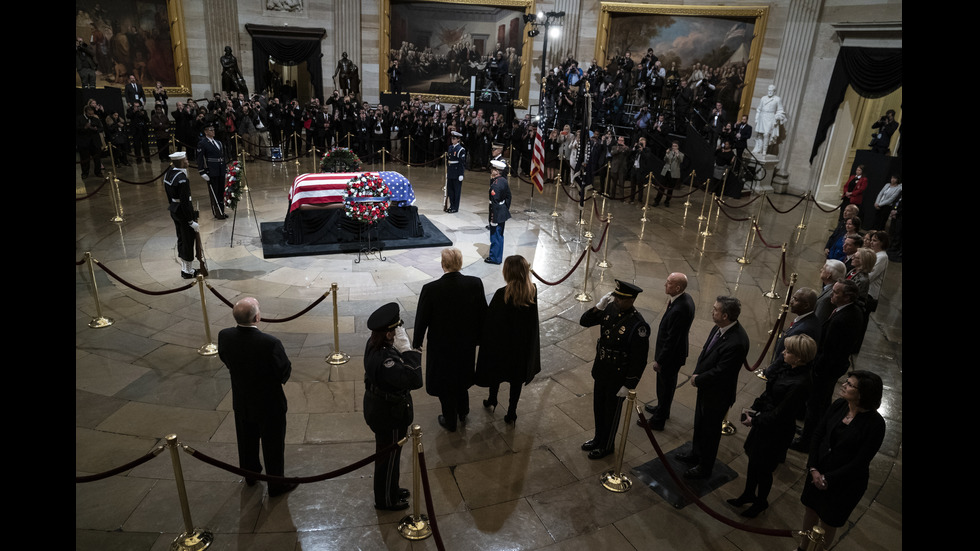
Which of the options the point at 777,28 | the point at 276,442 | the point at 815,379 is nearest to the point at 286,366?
the point at 276,442

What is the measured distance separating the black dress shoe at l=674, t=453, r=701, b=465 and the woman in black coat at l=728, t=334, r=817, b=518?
60 centimetres

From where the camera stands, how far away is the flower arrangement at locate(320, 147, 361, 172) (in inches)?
439

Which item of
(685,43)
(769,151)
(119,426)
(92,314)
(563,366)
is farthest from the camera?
(685,43)

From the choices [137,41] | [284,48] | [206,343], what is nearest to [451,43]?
[284,48]

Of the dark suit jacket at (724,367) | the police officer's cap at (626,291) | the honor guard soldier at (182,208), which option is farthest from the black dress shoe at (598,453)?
the honor guard soldier at (182,208)

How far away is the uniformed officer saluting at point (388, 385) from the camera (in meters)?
3.93

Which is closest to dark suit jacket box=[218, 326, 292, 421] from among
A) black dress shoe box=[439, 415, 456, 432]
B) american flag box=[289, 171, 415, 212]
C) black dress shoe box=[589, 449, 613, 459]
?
black dress shoe box=[439, 415, 456, 432]

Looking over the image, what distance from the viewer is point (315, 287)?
8680 mm

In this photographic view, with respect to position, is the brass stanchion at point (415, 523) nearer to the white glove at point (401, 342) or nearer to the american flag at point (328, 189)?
the white glove at point (401, 342)

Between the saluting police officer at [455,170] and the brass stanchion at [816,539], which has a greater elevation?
the saluting police officer at [455,170]

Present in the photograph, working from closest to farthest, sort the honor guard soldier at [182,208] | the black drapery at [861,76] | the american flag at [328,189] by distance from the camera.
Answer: the honor guard soldier at [182,208] → the american flag at [328,189] → the black drapery at [861,76]

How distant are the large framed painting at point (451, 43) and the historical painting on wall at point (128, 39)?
748cm

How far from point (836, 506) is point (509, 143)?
620 inches
